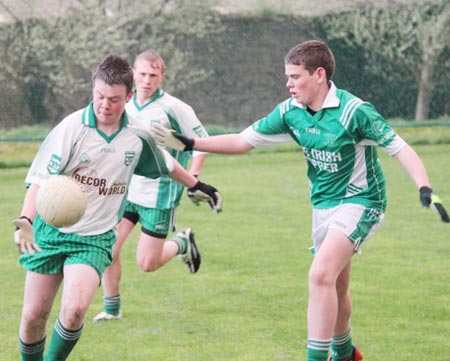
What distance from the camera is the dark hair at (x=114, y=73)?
545 cm

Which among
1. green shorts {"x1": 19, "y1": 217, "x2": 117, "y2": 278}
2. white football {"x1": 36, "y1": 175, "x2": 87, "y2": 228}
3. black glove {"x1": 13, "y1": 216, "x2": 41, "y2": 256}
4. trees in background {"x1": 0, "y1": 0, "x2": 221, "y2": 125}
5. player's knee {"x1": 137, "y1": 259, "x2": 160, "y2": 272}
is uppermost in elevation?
trees in background {"x1": 0, "y1": 0, "x2": 221, "y2": 125}

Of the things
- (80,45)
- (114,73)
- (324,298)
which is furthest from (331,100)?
(80,45)

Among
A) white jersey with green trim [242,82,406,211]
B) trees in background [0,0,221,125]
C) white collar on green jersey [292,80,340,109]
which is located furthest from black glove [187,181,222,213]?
trees in background [0,0,221,125]

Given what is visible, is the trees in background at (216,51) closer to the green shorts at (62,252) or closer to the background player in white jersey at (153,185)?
the background player in white jersey at (153,185)

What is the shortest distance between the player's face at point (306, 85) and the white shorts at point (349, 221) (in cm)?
61

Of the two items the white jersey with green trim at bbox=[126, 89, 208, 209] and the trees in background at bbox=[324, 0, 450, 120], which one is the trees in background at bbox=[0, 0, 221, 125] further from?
the white jersey with green trim at bbox=[126, 89, 208, 209]

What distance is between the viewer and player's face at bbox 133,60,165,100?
7.54 m

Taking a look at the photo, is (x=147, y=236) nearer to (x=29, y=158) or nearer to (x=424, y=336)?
(x=424, y=336)

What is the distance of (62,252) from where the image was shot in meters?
5.40

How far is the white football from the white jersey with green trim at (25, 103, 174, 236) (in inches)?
6.7

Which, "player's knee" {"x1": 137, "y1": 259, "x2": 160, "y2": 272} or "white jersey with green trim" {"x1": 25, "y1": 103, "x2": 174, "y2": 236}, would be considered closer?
"white jersey with green trim" {"x1": 25, "y1": 103, "x2": 174, "y2": 236}

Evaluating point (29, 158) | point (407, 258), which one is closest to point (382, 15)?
point (29, 158)

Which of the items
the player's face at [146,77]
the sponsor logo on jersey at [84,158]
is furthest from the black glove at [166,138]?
the player's face at [146,77]

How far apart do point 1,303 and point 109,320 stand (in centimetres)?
101
